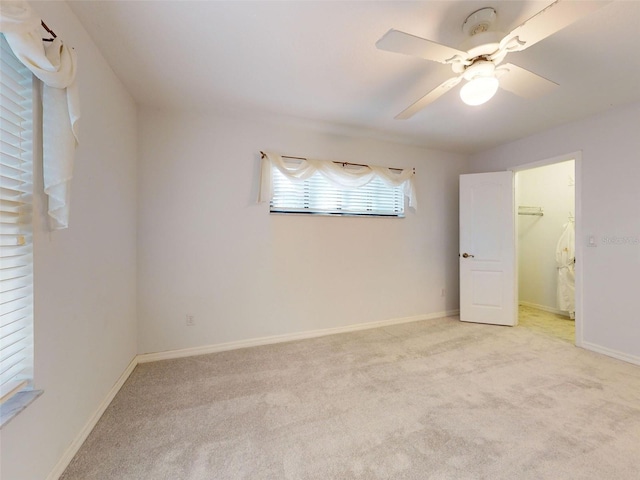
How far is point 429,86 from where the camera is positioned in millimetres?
2115

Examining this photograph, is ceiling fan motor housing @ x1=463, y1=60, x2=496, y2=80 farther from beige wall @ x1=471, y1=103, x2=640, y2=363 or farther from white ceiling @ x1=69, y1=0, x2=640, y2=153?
beige wall @ x1=471, y1=103, x2=640, y2=363

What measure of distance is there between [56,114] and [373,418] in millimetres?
2397

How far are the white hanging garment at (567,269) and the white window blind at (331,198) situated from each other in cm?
256

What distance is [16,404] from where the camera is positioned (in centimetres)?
102

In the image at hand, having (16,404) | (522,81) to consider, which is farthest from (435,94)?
(16,404)

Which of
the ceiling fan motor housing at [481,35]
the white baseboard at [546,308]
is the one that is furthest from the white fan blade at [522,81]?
the white baseboard at [546,308]

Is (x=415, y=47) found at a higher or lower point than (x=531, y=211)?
higher

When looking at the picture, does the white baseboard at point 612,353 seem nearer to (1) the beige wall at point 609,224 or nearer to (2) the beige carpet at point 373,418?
(1) the beige wall at point 609,224

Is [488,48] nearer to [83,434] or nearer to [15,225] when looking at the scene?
[15,225]

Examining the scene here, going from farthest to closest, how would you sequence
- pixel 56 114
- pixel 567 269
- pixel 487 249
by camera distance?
pixel 567 269 < pixel 487 249 < pixel 56 114

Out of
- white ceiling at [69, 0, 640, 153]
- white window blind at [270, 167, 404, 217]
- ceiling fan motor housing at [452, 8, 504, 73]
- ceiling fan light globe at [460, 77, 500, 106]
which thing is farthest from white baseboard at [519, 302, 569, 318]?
ceiling fan motor housing at [452, 8, 504, 73]

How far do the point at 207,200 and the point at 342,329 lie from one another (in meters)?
2.17

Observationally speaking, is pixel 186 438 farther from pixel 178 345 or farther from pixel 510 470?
pixel 510 470

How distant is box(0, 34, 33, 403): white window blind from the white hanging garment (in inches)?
217
